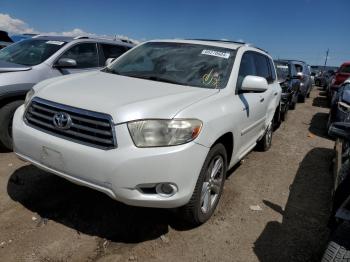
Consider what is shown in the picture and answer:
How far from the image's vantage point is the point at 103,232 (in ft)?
10.7

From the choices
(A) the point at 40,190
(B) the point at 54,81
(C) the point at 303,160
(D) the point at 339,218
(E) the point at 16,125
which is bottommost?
(C) the point at 303,160

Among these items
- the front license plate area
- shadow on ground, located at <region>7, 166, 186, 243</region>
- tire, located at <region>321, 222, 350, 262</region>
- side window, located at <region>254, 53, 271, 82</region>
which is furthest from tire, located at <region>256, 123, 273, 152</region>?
the front license plate area

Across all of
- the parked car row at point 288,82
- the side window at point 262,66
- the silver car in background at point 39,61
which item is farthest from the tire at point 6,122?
the parked car row at point 288,82

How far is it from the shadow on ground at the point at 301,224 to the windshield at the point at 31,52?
164 inches

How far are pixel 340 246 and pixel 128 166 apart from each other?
1620 mm

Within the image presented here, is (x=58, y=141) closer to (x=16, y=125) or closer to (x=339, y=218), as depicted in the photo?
(x=16, y=125)

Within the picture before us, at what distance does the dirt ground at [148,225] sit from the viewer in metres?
3.02

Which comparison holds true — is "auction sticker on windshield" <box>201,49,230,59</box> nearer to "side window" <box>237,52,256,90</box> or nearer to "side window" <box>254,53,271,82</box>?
"side window" <box>237,52,256,90</box>

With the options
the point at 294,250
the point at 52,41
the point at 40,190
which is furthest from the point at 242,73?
the point at 52,41

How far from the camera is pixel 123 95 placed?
3104 millimetres

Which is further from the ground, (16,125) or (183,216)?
(16,125)

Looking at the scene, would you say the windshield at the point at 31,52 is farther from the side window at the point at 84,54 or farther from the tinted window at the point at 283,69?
the tinted window at the point at 283,69

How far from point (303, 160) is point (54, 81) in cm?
450

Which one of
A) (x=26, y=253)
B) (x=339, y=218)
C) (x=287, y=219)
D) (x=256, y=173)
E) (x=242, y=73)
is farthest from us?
(x=256, y=173)
